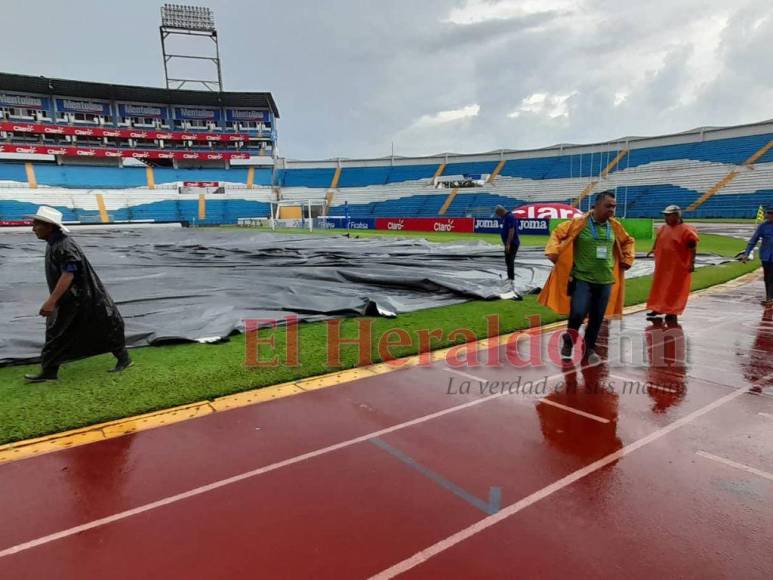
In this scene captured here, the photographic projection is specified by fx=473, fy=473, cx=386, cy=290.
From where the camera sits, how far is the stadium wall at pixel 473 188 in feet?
124

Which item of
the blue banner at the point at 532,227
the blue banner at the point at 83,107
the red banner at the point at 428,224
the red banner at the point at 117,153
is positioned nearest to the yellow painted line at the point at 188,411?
the blue banner at the point at 532,227

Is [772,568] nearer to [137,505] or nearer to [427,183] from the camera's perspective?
[137,505]

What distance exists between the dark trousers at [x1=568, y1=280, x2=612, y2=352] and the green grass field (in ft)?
4.48

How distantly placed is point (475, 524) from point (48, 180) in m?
56.8

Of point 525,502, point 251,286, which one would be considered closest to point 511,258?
point 251,286

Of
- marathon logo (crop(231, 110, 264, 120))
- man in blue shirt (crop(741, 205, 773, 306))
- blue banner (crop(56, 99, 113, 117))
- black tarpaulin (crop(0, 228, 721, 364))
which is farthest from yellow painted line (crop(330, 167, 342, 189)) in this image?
man in blue shirt (crop(741, 205, 773, 306))

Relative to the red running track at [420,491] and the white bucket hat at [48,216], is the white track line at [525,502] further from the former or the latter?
the white bucket hat at [48,216]

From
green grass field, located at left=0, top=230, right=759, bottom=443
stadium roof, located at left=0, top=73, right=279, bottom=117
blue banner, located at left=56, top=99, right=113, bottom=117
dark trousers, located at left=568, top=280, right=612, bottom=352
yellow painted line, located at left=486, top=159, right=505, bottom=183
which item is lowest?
green grass field, located at left=0, top=230, right=759, bottom=443

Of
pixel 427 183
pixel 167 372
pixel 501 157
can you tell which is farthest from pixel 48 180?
pixel 167 372

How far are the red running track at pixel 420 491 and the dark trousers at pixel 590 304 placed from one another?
0.97 metres

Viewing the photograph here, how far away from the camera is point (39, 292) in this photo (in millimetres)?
8289

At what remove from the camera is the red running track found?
7.29 feet

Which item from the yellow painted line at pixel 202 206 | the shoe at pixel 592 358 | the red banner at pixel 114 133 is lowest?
the shoe at pixel 592 358

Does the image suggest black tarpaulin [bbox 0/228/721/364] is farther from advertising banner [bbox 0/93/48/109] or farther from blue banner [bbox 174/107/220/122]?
blue banner [bbox 174/107/220/122]
